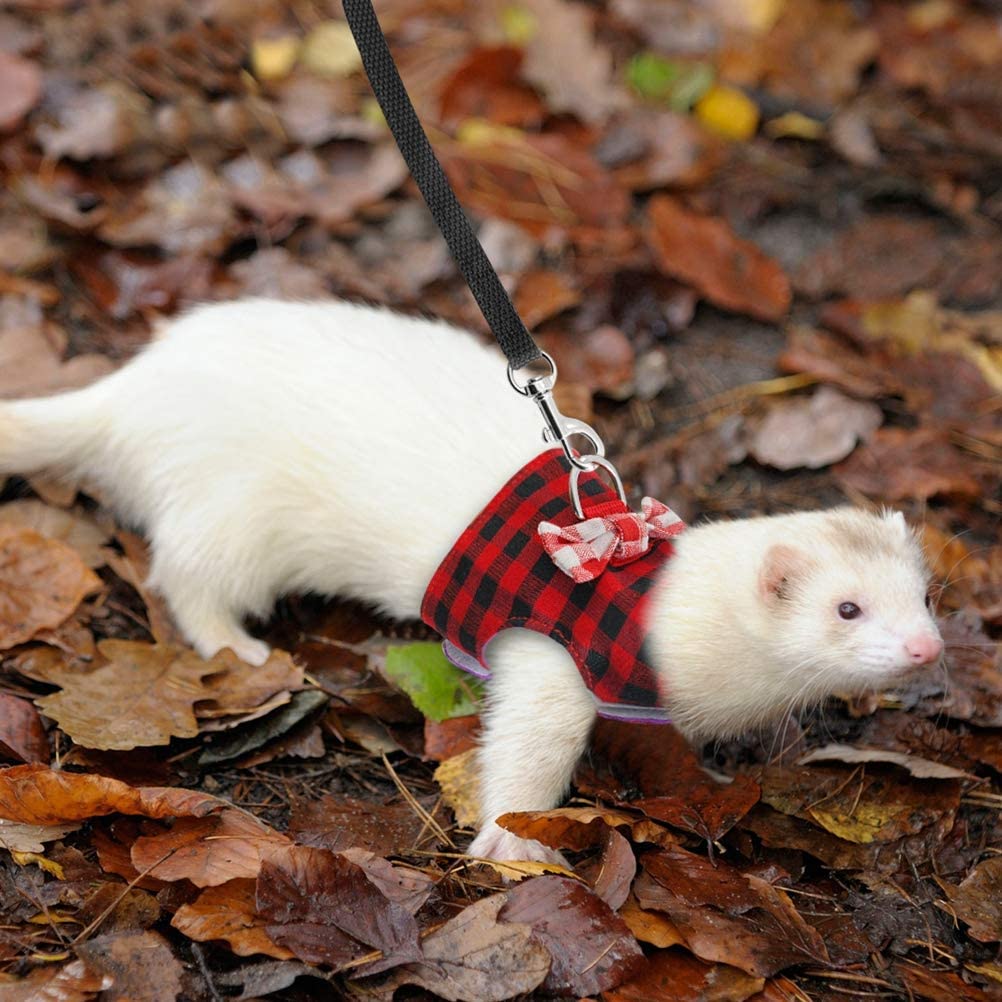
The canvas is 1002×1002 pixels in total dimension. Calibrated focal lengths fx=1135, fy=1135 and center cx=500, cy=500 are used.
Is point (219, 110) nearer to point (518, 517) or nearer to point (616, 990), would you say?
point (518, 517)

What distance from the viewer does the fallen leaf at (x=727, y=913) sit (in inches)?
80.7

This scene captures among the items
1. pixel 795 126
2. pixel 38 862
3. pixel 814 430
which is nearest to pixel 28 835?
pixel 38 862

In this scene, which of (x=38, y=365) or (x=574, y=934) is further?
(x=38, y=365)

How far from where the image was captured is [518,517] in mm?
2453

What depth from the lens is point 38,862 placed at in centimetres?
207

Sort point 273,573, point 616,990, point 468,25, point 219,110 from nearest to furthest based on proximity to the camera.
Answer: point 616,990
point 273,573
point 219,110
point 468,25

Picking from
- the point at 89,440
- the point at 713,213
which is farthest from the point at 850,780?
the point at 713,213

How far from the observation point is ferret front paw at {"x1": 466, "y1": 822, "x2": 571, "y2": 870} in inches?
90.4

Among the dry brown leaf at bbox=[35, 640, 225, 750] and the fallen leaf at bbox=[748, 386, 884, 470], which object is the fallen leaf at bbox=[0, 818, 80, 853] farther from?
the fallen leaf at bbox=[748, 386, 884, 470]

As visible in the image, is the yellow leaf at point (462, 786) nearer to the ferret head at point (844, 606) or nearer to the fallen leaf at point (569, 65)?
the ferret head at point (844, 606)

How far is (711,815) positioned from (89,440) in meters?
1.75

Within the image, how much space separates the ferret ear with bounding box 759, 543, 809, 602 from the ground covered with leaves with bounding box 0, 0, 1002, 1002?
425 mm

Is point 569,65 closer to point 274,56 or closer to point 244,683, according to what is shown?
point 274,56

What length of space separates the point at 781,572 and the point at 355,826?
3.35 ft
